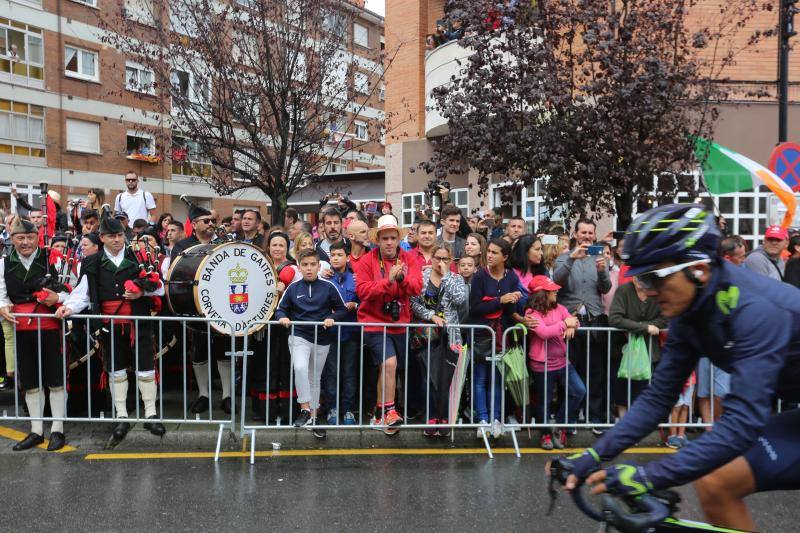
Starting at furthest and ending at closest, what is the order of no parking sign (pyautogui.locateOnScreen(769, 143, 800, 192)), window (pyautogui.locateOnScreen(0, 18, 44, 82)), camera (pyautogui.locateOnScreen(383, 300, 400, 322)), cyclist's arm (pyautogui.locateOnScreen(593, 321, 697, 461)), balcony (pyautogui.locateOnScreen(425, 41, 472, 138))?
window (pyautogui.locateOnScreen(0, 18, 44, 82)) < balcony (pyautogui.locateOnScreen(425, 41, 472, 138)) < no parking sign (pyautogui.locateOnScreen(769, 143, 800, 192)) < camera (pyautogui.locateOnScreen(383, 300, 400, 322)) < cyclist's arm (pyautogui.locateOnScreen(593, 321, 697, 461))

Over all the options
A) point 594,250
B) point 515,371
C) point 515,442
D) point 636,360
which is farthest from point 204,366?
point 636,360

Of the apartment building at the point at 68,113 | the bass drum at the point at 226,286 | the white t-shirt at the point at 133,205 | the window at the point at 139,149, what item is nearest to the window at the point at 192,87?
the white t-shirt at the point at 133,205

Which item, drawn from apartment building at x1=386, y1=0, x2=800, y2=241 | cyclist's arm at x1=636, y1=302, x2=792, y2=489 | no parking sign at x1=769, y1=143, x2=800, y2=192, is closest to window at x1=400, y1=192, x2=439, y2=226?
apartment building at x1=386, y1=0, x2=800, y2=241

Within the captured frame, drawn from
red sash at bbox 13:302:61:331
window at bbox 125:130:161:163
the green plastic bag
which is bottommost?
the green plastic bag

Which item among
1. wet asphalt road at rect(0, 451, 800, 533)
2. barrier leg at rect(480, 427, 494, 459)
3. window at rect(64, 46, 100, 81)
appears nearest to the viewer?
wet asphalt road at rect(0, 451, 800, 533)

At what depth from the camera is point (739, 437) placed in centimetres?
243

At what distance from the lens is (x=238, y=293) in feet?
22.9

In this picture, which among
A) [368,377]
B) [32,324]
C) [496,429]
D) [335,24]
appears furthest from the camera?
[335,24]

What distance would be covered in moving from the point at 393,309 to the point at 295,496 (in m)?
2.34

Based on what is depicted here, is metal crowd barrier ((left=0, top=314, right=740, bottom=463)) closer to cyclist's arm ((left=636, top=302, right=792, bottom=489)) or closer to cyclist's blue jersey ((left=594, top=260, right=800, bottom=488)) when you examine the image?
cyclist's blue jersey ((left=594, top=260, right=800, bottom=488))

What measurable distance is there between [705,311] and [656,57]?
8.64 metres

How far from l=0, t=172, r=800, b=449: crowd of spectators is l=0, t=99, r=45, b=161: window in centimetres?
2436

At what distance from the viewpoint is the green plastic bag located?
689cm

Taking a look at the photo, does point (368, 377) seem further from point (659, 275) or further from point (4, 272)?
point (659, 275)
